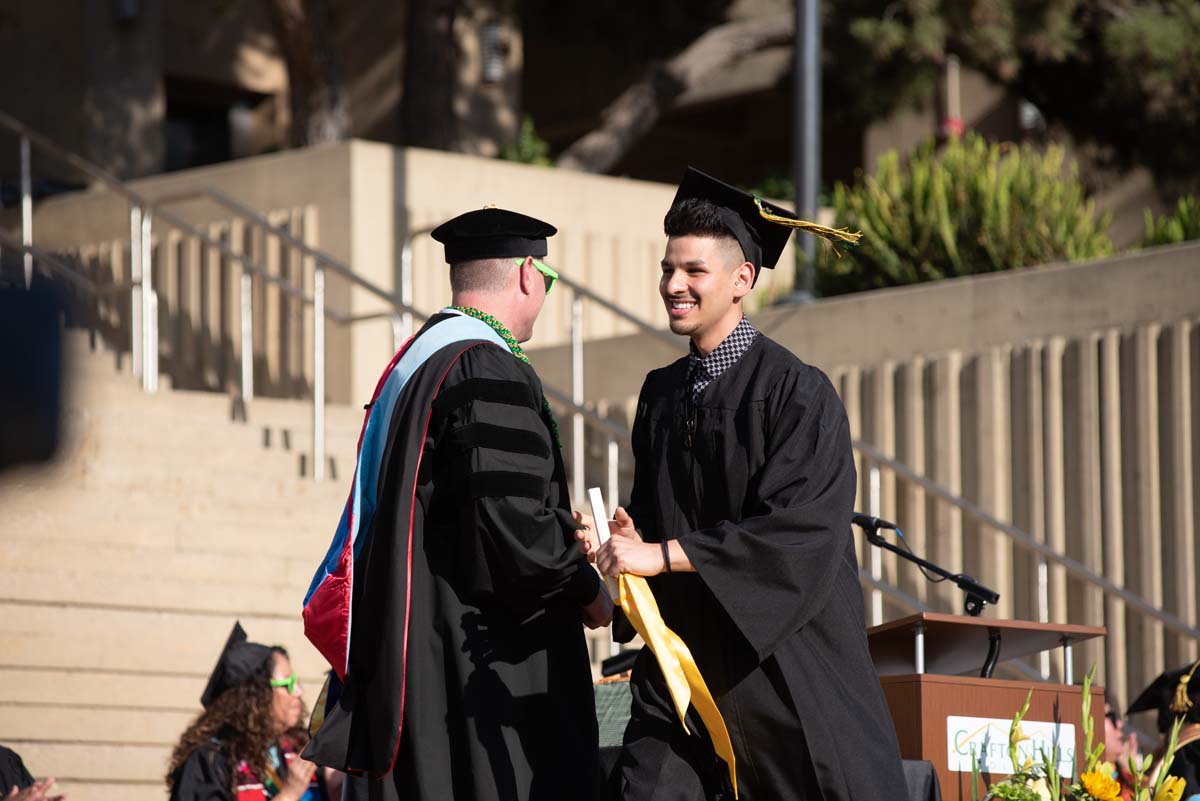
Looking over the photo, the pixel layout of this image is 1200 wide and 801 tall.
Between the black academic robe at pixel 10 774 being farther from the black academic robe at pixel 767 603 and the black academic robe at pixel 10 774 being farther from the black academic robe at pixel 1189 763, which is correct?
the black academic robe at pixel 1189 763

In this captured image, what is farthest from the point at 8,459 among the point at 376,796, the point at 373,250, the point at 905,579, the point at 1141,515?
the point at 373,250

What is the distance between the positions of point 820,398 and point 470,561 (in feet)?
2.95

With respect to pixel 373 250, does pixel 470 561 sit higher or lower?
lower

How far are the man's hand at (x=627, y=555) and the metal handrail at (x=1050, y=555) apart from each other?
5295 mm

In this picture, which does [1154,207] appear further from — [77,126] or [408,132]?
[77,126]

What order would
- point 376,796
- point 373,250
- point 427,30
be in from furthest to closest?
1. point 427,30
2. point 373,250
3. point 376,796

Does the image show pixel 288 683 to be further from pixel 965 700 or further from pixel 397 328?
pixel 397 328

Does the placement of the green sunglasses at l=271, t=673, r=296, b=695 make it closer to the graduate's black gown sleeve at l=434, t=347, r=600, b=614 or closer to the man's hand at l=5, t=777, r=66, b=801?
the man's hand at l=5, t=777, r=66, b=801

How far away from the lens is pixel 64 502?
301 inches

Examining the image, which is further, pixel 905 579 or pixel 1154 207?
pixel 1154 207

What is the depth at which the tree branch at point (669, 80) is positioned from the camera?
14.9 m

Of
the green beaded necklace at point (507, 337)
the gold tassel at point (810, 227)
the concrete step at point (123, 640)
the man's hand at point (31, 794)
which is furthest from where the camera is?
the concrete step at point (123, 640)

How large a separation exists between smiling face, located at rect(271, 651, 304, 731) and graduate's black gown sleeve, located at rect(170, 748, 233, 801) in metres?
0.24

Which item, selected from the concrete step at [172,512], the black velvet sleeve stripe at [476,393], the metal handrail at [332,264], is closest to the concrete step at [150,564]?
the concrete step at [172,512]
